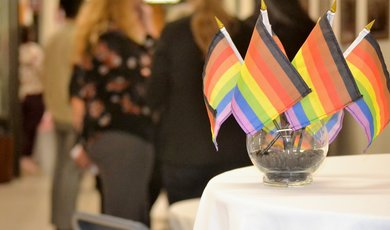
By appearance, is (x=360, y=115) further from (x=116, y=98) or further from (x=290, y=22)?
(x=116, y=98)

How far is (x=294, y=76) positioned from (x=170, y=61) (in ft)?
7.49

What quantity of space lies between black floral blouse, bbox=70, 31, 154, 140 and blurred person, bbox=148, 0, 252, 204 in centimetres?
11

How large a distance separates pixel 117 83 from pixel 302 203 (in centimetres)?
263

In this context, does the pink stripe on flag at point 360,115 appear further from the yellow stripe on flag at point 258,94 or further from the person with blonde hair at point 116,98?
the person with blonde hair at point 116,98

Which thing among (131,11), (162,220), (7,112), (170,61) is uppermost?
(131,11)

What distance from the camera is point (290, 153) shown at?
1769mm

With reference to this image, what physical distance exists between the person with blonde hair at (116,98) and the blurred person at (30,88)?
1.14 ft

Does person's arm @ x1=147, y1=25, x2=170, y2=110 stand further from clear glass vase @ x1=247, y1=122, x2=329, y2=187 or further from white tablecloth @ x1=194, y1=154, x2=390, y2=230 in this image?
clear glass vase @ x1=247, y1=122, x2=329, y2=187

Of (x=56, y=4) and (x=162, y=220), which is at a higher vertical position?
(x=56, y=4)

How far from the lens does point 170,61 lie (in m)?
3.90

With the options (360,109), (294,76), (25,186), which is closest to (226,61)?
(294,76)

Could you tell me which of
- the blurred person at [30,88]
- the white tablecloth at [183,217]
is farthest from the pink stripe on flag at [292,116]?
the blurred person at [30,88]

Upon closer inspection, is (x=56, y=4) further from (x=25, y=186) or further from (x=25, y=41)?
(x=25, y=186)

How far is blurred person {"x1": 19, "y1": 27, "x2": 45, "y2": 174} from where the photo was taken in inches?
175
